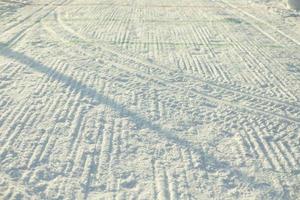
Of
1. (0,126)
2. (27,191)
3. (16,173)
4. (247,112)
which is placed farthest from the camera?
(247,112)

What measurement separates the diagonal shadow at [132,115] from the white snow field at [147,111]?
0.02m

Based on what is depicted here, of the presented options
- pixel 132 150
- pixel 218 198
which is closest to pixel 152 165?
pixel 132 150

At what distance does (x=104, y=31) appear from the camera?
30.0 ft

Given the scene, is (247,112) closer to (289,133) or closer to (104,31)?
(289,133)

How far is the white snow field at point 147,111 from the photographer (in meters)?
3.94

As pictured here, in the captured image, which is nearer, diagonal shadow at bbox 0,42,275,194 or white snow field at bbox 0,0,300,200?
white snow field at bbox 0,0,300,200

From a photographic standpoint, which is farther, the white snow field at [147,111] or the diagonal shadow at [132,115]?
the diagonal shadow at [132,115]

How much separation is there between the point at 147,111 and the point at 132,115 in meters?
0.22

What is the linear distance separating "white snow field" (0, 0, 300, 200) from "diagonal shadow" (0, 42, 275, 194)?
2 centimetres

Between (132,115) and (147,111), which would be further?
(147,111)

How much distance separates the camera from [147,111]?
5.32 meters

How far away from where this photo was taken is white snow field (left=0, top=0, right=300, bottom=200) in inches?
155

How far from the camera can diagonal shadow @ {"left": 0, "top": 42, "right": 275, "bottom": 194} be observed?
13.7 feet

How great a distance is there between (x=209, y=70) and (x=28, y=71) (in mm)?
2780
